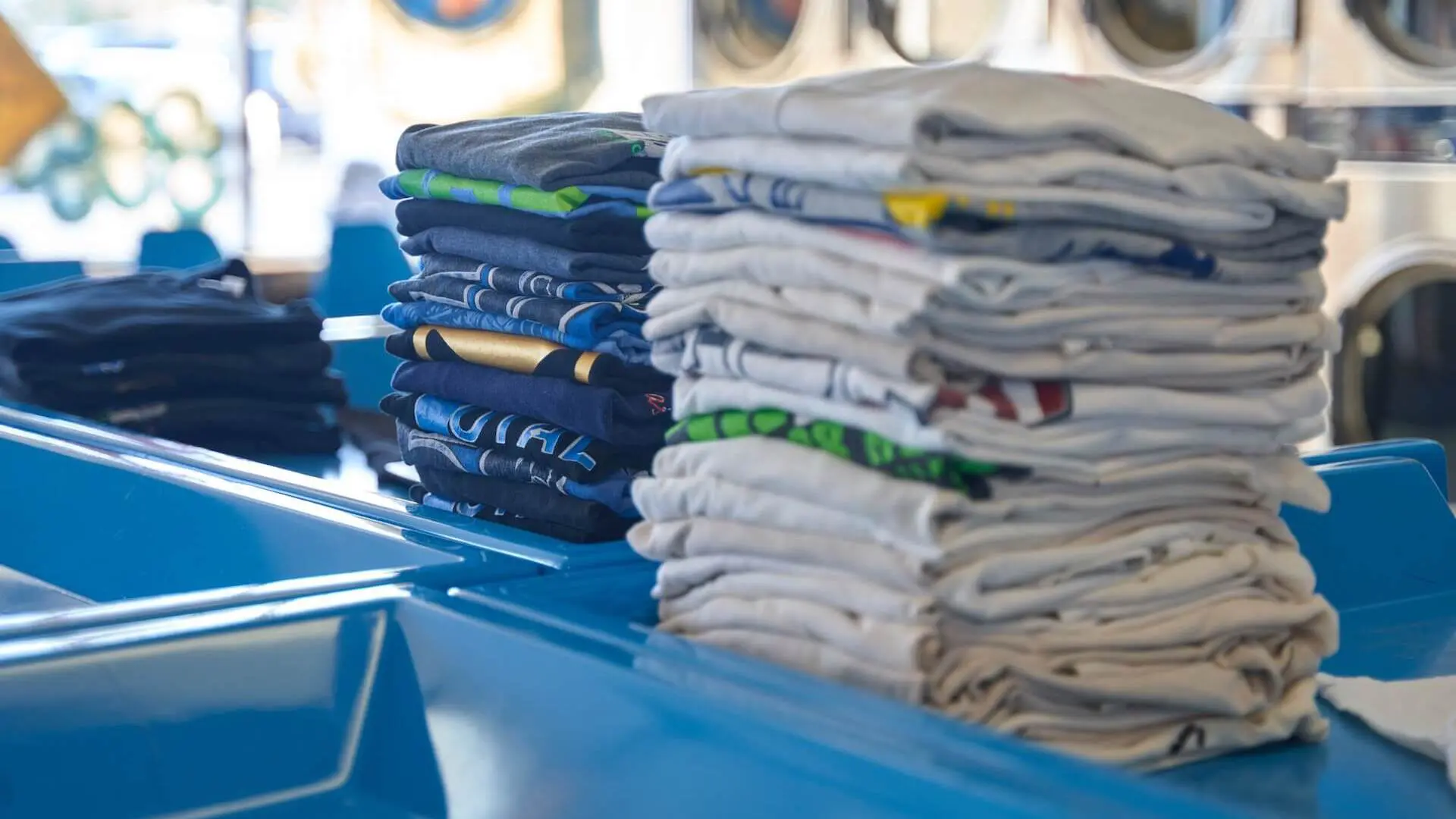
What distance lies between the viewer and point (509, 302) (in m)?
1.16

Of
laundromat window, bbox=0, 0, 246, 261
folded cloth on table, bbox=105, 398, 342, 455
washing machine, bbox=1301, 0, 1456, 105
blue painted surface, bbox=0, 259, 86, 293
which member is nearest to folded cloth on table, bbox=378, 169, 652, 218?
folded cloth on table, bbox=105, 398, 342, 455

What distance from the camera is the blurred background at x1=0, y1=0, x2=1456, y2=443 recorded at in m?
3.28

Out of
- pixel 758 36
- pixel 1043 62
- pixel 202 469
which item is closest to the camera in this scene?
pixel 202 469

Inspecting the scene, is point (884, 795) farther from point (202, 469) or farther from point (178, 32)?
point (178, 32)

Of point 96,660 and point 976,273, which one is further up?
point 976,273

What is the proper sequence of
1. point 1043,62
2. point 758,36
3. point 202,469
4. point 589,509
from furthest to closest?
1. point 758,36
2. point 1043,62
3. point 202,469
4. point 589,509

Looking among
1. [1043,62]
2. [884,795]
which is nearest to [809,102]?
[884,795]

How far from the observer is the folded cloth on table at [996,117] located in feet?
2.43

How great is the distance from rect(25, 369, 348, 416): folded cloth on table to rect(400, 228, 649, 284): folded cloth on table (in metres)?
0.60

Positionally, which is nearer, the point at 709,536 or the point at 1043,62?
the point at 709,536

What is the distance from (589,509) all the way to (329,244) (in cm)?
274

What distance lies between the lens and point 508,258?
1.15 metres

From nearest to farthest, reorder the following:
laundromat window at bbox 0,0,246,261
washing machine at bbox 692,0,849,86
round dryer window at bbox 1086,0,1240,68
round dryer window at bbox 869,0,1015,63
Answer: round dryer window at bbox 1086,0,1240,68 < round dryer window at bbox 869,0,1015,63 < washing machine at bbox 692,0,849,86 < laundromat window at bbox 0,0,246,261

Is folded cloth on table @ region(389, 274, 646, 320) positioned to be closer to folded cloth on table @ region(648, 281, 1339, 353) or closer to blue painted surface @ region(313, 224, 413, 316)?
folded cloth on table @ region(648, 281, 1339, 353)
